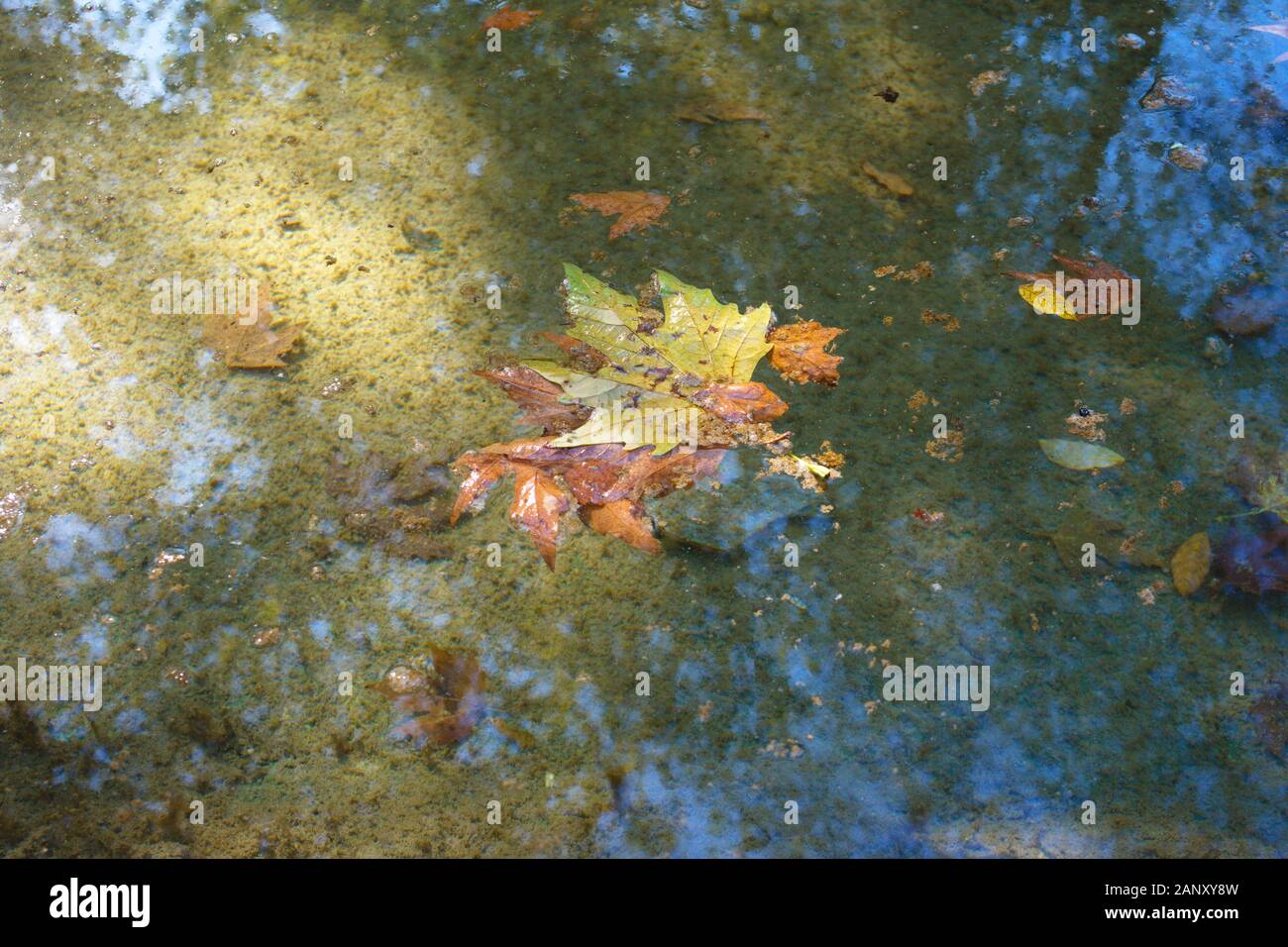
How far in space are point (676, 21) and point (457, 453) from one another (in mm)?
1568

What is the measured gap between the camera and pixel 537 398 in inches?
81.4

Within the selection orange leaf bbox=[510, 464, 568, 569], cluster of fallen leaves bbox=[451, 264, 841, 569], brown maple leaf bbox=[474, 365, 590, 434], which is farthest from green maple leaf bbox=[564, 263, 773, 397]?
orange leaf bbox=[510, 464, 568, 569]

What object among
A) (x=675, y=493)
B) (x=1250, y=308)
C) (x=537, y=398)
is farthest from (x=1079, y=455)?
(x=537, y=398)

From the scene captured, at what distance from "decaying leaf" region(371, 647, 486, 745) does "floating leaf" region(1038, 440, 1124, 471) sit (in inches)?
43.7

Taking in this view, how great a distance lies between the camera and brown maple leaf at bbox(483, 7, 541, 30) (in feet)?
9.51

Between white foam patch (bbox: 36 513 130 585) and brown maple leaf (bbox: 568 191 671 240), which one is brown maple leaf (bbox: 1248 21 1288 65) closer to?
brown maple leaf (bbox: 568 191 671 240)

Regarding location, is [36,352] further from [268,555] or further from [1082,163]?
[1082,163]

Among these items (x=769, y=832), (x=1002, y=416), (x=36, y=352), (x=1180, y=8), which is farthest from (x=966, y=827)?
(x=1180, y=8)

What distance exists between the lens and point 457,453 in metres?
2.01

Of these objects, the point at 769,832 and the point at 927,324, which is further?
the point at 927,324

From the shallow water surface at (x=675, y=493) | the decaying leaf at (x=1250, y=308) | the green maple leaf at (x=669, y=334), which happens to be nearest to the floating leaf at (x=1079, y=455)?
the shallow water surface at (x=675, y=493)

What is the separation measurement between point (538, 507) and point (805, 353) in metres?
0.63

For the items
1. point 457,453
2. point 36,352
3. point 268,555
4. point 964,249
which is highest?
point 964,249
